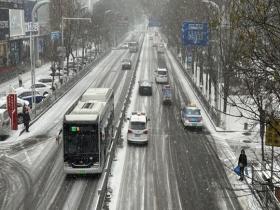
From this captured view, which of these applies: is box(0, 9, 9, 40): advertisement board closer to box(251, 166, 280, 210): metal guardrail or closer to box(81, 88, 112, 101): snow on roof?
box(81, 88, 112, 101): snow on roof

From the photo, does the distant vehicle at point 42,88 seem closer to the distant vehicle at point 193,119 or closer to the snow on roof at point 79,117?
the distant vehicle at point 193,119

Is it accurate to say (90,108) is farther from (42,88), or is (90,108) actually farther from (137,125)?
(42,88)

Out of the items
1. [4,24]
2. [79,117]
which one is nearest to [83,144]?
[79,117]

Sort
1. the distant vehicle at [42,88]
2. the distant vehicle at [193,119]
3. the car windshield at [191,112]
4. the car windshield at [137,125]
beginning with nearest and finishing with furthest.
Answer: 1. the car windshield at [137,125]
2. the distant vehicle at [193,119]
3. the car windshield at [191,112]
4. the distant vehicle at [42,88]

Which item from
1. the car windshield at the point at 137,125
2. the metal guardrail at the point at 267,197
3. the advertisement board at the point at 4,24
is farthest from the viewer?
the advertisement board at the point at 4,24

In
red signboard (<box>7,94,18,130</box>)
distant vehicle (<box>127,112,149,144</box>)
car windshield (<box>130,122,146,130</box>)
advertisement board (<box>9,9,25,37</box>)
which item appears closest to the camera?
distant vehicle (<box>127,112,149,144</box>)

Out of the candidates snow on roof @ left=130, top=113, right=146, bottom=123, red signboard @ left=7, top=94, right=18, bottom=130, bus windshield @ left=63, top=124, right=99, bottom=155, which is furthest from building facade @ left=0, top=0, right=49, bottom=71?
bus windshield @ left=63, top=124, right=99, bottom=155

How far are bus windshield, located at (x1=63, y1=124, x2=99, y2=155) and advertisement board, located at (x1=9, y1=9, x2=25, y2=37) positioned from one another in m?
43.4

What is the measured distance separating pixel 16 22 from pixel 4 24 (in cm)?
511

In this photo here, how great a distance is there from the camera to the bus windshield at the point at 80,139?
25.7 metres

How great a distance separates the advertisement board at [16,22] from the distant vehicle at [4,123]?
32461mm

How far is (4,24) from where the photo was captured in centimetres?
6356

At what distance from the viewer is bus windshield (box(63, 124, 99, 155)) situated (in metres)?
25.7

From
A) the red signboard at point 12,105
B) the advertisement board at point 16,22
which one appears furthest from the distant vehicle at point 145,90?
the advertisement board at point 16,22
